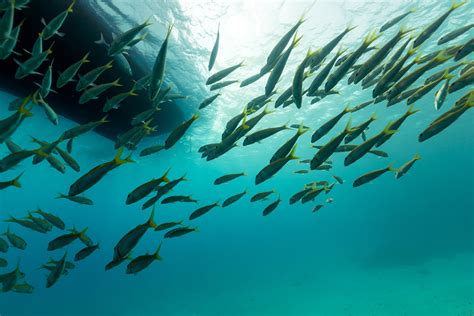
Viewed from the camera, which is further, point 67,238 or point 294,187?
point 294,187

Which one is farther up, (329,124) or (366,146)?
(329,124)

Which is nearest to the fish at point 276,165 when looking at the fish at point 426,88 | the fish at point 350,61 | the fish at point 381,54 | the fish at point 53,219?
the fish at point 350,61

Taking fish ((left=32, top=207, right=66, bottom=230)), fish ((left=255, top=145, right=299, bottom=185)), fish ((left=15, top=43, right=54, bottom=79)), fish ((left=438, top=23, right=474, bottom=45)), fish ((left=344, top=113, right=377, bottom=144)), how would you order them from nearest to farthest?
fish ((left=255, top=145, right=299, bottom=185)) → fish ((left=15, top=43, right=54, bottom=79)) → fish ((left=344, top=113, right=377, bottom=144)) → fish ((left=438, top=23, right=474, bottom=45)) → fish ((left=32, top=207, right=66, bottom=230))

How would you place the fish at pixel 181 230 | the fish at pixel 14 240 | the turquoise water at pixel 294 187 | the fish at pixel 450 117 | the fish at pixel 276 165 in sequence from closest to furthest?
the fish at pixel 450 117 < the fish at pixel 276 165 < the fish at pixel 181 230 < the fish at pixel 14 240 < the turquoise water at pixel 294 187

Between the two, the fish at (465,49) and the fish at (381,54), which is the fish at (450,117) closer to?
the fish at (465,49)

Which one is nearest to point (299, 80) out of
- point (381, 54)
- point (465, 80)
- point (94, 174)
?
point (381, 54)

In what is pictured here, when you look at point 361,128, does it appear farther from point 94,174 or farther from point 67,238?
point 67,238

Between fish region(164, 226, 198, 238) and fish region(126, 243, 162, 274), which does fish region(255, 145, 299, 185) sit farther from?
fish region(126, 243, 162, 274)

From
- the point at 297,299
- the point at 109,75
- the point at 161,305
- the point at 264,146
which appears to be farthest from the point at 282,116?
the point at 161,305

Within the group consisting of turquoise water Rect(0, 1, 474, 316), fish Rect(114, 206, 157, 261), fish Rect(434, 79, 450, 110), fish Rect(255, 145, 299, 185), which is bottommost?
turquoise water Rect(0, 1, 474, 316)

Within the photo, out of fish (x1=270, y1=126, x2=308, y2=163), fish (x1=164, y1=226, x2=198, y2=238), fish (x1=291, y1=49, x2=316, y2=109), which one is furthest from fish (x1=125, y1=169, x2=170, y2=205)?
fish (x1=291, y1=49, x2=316, y2=109)

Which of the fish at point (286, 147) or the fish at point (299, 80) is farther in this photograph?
the fish at point (286, 147)

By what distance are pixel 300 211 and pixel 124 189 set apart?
97318mm

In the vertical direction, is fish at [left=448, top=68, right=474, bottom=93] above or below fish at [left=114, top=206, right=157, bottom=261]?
above
